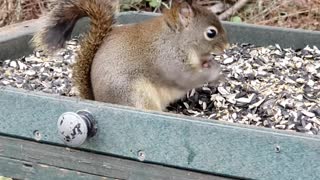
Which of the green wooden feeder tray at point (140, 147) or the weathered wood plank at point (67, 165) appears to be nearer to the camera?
the green wooden feeder tray at point (140, 147)

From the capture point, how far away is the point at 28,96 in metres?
2.07

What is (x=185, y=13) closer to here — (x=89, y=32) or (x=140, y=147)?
(x=89, y=32)

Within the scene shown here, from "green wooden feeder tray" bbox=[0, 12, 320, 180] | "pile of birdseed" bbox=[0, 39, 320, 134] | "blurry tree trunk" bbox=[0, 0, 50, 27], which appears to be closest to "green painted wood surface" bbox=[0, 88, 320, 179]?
"green wooden feeder tray" bbox=[0, 12, 320, 180]

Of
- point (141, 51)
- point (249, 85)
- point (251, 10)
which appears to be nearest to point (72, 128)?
point (141, 51)

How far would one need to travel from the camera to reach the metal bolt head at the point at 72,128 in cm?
195

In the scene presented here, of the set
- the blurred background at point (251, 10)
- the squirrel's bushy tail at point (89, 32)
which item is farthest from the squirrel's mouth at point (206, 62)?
the blurred background at point (251, 10)

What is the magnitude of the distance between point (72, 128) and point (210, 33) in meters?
0.59

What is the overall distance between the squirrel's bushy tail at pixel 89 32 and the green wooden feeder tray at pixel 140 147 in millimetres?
244

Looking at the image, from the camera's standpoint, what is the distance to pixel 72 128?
6.37 feet

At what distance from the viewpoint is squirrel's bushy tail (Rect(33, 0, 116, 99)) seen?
228 centimetres

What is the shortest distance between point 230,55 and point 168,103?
0.70 m

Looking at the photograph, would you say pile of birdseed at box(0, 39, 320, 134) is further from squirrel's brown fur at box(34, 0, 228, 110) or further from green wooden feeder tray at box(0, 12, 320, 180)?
green wooden feeder tray at box(0, 12, 320, 180)

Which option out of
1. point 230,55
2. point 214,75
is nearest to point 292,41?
point 230,55

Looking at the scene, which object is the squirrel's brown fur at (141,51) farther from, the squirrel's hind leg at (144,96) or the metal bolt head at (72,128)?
the metal bolt head at (72,128)
